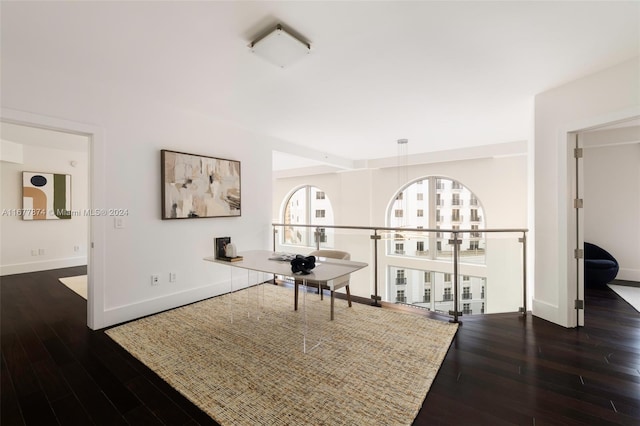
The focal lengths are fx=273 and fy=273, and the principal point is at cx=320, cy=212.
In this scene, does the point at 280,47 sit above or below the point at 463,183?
above

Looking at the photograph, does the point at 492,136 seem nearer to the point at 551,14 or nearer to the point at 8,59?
the point at 551,14

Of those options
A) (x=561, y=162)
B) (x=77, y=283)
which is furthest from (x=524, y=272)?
(x=77, y=283)

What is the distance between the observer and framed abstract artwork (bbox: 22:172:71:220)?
5309mm

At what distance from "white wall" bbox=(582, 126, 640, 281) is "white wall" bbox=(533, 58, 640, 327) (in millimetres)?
2061

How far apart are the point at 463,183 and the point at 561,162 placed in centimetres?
345

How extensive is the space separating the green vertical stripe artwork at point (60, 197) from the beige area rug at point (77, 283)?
1670 mm

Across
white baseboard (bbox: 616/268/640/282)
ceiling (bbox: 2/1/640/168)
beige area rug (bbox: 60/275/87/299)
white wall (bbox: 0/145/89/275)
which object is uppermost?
ceiling (bbox: 2/1/640/168)

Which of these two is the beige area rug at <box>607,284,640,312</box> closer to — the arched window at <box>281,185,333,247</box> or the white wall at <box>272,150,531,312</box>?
the white wall at <box>272,150,531,312</box>

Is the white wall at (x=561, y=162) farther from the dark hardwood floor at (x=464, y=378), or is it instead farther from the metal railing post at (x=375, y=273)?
the metal railing post at (x=375, y=273)

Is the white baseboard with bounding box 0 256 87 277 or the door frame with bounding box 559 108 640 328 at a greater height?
the door frame with bounding box 559 108 640 328

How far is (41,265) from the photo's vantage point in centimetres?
545

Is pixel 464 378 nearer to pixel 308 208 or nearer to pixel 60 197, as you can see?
pixel 308 208

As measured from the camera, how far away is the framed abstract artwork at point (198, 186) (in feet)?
11.1

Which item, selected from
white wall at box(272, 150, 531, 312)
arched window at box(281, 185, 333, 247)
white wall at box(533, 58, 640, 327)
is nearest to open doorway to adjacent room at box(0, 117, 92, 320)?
white wall at box(272, 150, 531, 312)
